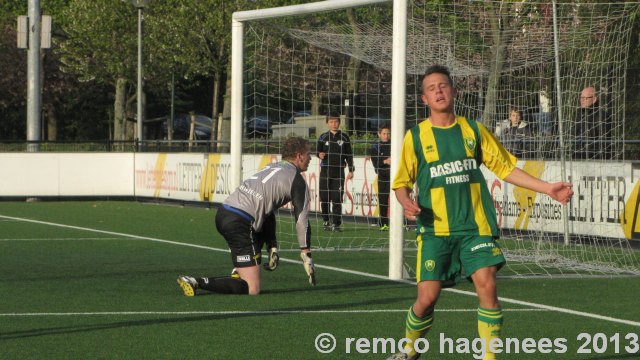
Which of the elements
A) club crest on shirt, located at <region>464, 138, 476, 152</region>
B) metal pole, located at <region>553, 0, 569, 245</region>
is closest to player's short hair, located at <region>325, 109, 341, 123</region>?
metal pole, located at <region>553, 0, 569, 245</region>

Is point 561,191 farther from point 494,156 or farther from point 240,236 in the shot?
point 240,236

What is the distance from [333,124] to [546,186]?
13.1m

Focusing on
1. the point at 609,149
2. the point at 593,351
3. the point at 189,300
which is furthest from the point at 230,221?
the point at 609,149

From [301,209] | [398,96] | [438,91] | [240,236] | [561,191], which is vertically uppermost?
[398,96]

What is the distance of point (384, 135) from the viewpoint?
21.5 meters

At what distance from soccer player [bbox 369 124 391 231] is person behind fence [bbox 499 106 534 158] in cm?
363

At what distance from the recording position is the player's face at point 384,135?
21.3 meters

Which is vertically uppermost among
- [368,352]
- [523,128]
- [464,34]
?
[464,34]

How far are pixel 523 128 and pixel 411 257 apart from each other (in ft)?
8.58

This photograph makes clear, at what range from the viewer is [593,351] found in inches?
361

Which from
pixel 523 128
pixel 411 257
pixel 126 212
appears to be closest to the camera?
pixel 411 257

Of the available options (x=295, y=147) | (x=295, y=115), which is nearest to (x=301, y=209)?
(x=295, y=147)

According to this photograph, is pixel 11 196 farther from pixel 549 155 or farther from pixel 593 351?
pixel 593 351

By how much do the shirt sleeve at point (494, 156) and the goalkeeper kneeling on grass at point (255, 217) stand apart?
421cm
